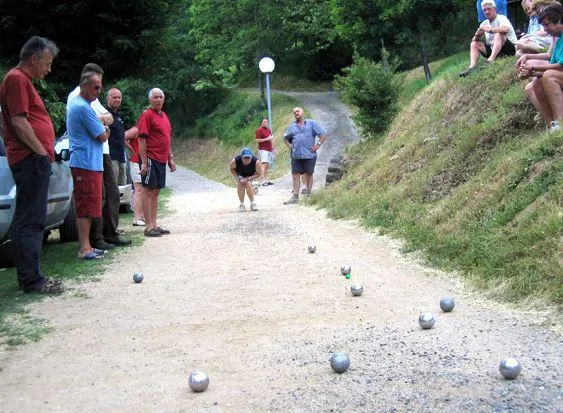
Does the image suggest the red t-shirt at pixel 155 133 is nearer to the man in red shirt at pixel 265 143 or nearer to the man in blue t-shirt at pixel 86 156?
the man in blue t-shirt at pixel 86 156

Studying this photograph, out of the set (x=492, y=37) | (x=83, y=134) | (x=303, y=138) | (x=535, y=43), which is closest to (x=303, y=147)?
(x=303, y=138)

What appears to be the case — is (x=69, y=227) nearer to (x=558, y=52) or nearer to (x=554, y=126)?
(x=554, y=126)

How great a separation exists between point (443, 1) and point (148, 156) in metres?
21.5

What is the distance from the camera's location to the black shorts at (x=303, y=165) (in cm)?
1350

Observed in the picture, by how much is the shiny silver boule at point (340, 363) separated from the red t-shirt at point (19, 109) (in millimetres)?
3382

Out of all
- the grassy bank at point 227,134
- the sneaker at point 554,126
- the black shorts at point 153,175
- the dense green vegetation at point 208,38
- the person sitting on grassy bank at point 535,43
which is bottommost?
the grassy bank at point 227,134

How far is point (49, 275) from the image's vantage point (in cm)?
623

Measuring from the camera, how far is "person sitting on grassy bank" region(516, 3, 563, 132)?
21.6 feet

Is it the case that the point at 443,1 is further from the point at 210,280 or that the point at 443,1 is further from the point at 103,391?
the point at 103,391

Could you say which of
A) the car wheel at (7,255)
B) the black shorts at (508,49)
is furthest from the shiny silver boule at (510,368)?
the black shorts at (508,49)

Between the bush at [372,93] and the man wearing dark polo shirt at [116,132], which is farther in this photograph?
the bush at [372,93]

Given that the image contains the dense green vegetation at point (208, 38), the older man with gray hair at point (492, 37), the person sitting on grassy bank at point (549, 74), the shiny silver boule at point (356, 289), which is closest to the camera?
the shiny silver boule at point (356, 289)

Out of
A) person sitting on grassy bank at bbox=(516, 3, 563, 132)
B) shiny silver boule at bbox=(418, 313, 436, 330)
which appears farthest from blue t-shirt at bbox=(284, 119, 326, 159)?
shiny silver boule at bbox=(418, 313, 436, 330)

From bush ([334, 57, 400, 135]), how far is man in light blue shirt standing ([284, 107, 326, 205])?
49.6 inches
